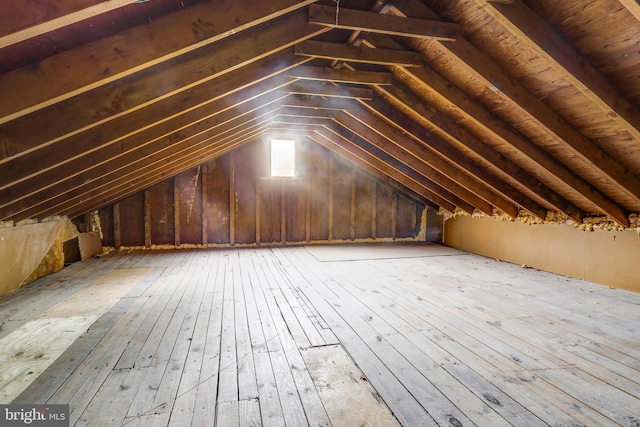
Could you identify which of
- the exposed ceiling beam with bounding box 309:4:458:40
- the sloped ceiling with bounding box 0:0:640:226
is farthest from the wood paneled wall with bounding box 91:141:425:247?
the exposed ceiling beam with bounding box 309:4:458:40

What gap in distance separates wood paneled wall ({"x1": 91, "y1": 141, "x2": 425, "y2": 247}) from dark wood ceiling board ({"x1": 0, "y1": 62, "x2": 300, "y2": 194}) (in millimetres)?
3823

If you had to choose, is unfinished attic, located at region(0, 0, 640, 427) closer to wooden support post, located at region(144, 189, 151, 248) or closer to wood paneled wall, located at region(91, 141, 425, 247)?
wooden support post, located at region(144, 189, 151, 248)

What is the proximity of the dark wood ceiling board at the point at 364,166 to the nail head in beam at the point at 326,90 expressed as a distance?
2.45 metres

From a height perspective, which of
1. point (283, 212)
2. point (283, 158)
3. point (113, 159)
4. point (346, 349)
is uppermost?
point (283, 158)

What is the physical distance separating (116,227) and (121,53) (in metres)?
5.81

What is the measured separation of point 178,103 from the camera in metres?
2.69

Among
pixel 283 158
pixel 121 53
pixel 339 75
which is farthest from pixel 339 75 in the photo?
pixel 283 158

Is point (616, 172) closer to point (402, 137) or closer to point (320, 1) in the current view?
point (402, 137)

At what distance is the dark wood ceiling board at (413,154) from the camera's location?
4.77m

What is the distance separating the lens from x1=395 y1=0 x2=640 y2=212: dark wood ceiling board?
2693 mm

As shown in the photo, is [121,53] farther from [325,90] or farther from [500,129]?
[500,129]

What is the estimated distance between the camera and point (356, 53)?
3.03 m

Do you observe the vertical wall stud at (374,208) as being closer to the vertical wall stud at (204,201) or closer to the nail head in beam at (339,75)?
the vertical wall stud at (204,201)

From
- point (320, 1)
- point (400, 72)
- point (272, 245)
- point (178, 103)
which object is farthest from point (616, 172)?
point (272, 245)
